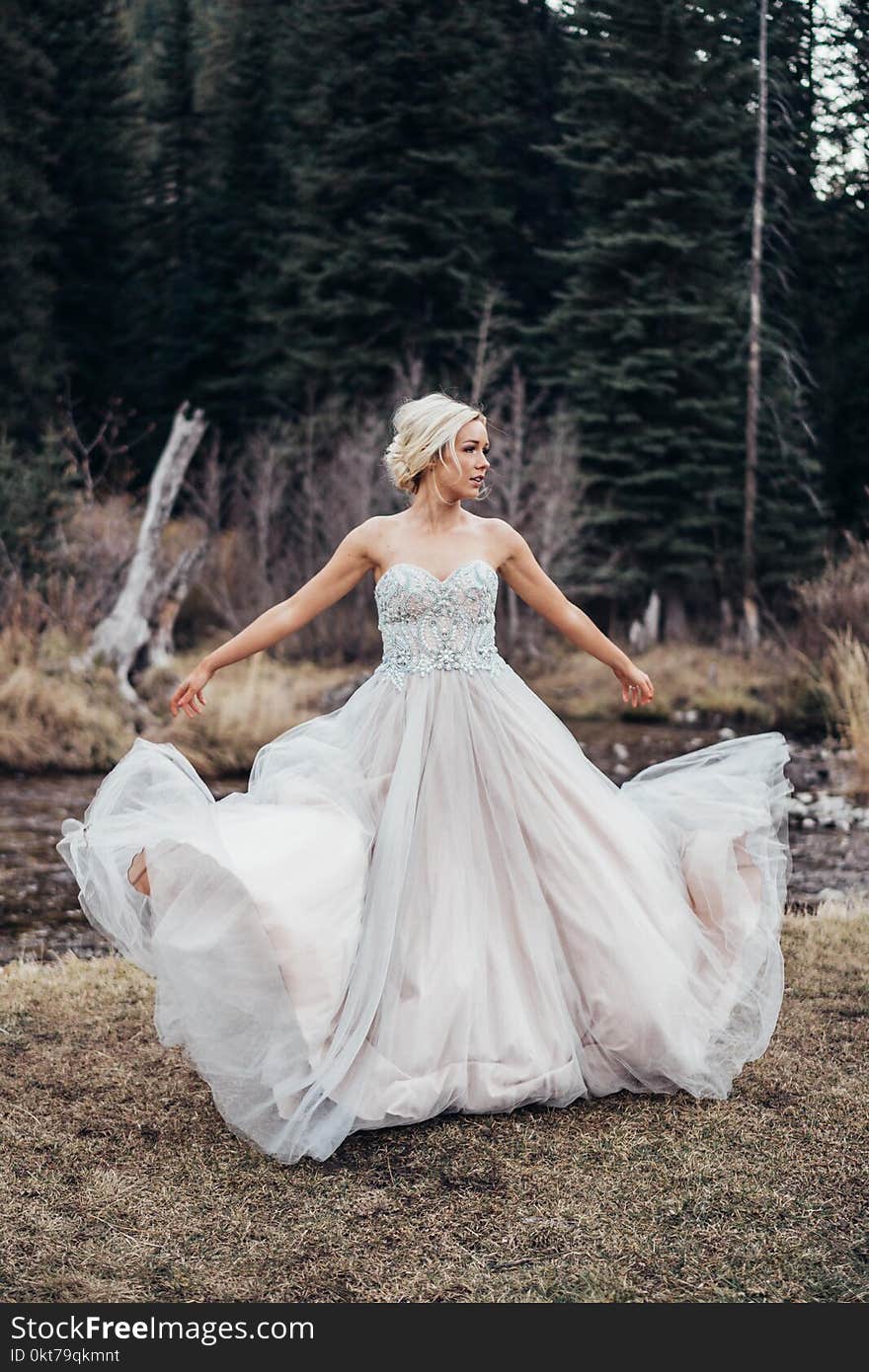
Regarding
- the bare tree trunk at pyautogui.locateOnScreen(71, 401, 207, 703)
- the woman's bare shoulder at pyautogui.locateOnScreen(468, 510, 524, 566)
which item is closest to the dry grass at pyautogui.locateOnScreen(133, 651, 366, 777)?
the bare tree trunk at pyautogui.locateOnScreen(71, 401, 207, 703)

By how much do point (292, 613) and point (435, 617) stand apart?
441 millimetres

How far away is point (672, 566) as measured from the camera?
740 inches

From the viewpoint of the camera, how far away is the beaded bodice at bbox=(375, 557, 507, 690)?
3951mm

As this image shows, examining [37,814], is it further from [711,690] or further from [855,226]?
[855,226]

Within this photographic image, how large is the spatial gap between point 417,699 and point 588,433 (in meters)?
15.7

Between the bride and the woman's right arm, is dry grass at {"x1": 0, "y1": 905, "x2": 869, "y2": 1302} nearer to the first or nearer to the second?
the bride

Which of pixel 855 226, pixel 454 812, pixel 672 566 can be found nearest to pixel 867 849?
pixel 454 812

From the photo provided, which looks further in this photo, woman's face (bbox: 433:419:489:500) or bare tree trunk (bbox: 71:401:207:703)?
bare tree trunk (bbox: 71:401:207:703)

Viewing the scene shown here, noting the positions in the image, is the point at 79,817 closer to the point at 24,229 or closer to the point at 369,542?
the point at 369,542

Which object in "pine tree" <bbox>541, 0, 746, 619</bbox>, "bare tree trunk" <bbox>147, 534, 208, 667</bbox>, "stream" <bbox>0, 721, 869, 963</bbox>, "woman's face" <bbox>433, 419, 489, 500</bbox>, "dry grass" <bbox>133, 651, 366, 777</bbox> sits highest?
"pine tree" <bbox>541, 0, 746, 619</bbox>

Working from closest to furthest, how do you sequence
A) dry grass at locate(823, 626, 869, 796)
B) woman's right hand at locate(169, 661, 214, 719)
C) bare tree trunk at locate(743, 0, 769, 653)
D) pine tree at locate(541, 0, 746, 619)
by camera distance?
woman's right hand at locate(169, 661, 214, 719)
dry grass at locate(823, 626, 869, 796)
bare tree trunk at locate(743, 0, 769, 653)
pine tree at locate(541, 0, 746, 619)

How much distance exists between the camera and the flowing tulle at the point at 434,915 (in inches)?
136

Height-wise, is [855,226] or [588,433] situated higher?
[855,226]

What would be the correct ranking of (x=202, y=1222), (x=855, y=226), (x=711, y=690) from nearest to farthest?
(x=202, y=1222) → (x=711, y=690) → (x=855, y=226)
